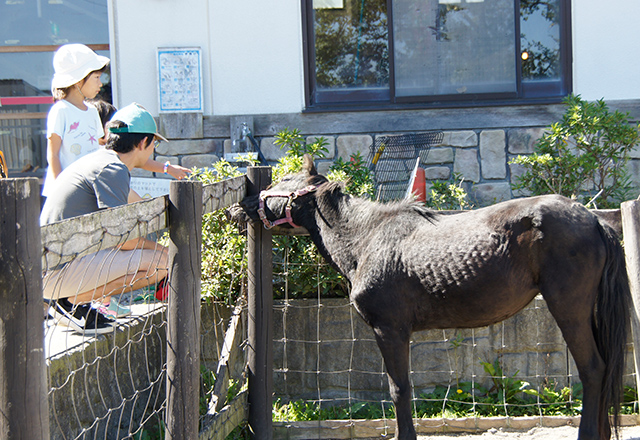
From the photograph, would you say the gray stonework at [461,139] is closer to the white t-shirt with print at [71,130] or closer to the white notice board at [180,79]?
the white notice board at [180,79]

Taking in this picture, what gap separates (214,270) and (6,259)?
2618 mm

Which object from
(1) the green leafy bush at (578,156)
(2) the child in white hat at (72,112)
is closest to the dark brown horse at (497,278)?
(2) the child in white hat at (72,112)

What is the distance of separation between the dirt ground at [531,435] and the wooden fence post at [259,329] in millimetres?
1077

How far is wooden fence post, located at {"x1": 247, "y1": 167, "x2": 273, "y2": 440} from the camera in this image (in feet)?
12.4

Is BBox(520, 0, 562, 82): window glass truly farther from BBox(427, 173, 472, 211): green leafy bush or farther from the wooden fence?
the wooden fence

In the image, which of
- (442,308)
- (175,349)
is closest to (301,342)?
(442,308)

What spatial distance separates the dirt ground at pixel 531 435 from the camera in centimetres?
388

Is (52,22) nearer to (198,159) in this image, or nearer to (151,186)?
(198,159)

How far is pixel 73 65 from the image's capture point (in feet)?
13.6

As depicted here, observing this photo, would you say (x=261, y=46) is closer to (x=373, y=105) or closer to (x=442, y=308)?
(x=373, y=105)

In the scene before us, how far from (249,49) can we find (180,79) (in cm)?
84

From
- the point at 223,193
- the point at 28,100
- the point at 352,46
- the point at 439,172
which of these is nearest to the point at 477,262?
the point at 223,193

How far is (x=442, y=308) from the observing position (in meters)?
3.22

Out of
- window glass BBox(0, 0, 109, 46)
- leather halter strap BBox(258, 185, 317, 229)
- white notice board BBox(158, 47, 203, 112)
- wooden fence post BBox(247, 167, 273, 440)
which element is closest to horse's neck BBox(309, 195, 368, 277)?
leather halter strap BBox(258, 185, 317, 229)
